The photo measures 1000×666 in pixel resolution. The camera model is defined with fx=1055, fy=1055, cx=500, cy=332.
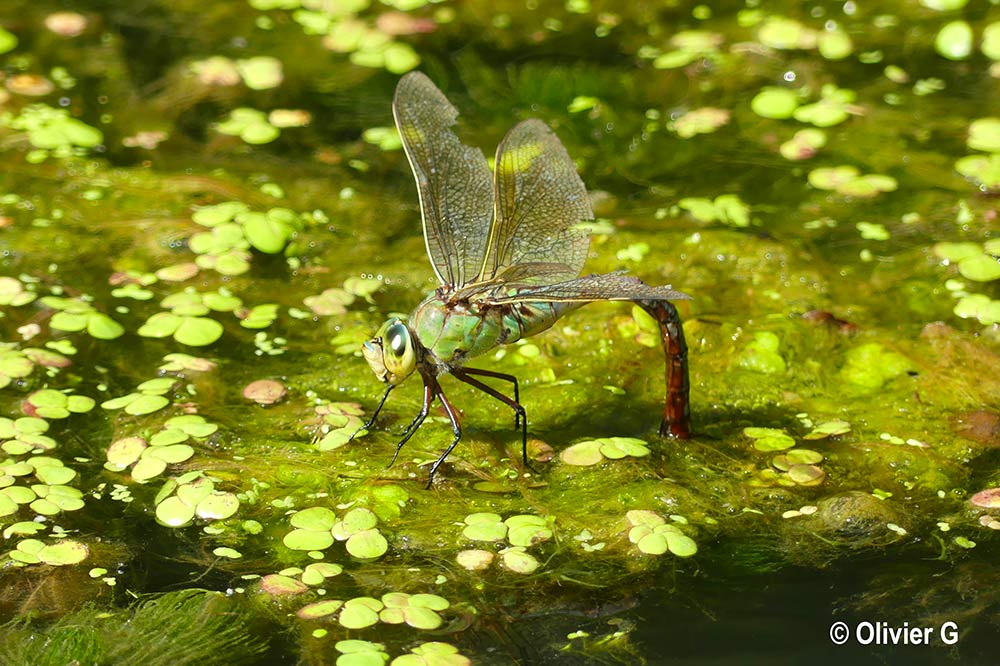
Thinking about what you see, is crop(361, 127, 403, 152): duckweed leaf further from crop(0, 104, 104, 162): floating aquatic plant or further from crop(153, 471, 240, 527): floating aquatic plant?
crop(153, 471, 240, 527): floating aquatic plant

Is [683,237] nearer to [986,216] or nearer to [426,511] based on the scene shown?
[986,216]

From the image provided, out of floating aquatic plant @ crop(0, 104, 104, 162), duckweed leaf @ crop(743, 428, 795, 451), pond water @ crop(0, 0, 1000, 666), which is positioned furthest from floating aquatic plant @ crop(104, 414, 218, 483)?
floating aquatic plant @ crop(0, 104, 104, 162)

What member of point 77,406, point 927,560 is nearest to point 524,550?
point 927,560

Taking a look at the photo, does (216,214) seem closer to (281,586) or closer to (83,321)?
(83,321)

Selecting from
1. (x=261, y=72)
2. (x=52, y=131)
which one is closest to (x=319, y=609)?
(x=52, y=131)

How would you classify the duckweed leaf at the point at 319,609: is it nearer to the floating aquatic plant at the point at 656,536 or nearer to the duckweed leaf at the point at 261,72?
the floating aquatic plant at the point at 656,536

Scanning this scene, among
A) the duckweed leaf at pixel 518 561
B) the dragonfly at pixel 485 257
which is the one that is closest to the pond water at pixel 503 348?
the duckweed leaf at pixel 518 561
